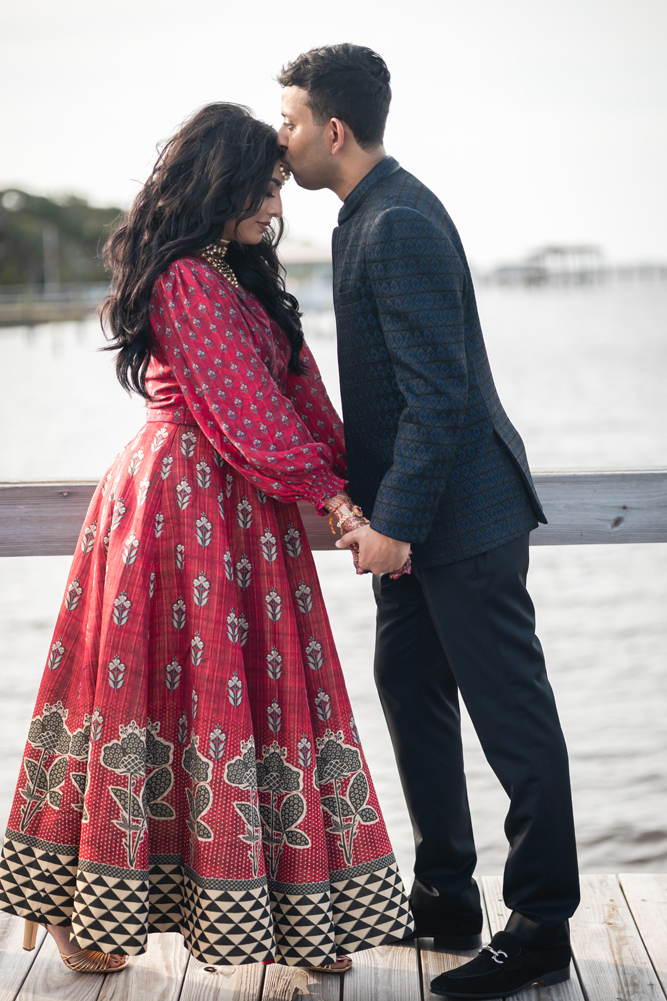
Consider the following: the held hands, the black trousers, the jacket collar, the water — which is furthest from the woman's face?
the water

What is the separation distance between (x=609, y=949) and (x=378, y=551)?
3.04ft

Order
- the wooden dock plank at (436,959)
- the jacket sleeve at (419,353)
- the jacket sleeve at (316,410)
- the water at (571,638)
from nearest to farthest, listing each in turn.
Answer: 1. the jacket sleeve at (419,353)
2. the wooden dock plank at (436,959)
3. the jacket sleeve at (316,410)
4. the water at (571,638)

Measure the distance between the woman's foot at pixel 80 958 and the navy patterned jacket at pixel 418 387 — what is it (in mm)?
→ 954

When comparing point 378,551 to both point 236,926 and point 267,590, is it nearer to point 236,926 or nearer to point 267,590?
point 267,590

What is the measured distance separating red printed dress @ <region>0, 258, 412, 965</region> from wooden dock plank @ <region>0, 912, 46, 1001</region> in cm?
17

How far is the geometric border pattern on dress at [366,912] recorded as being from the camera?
1736mm

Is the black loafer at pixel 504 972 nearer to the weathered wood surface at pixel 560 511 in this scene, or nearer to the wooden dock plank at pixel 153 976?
the wooden dock plank at pixel 153 976

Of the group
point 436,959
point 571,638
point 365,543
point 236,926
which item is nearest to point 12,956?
point 236,926

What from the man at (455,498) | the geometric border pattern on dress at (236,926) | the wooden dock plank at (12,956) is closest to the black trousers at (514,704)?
the man at (455,498)

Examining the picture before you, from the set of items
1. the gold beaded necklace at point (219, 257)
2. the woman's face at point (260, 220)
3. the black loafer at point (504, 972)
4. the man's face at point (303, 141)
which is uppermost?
the man's face at point (303, 141)

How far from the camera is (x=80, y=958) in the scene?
184 cm

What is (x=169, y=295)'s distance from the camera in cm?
168

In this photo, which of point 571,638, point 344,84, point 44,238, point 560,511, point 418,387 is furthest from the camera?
point 44,238

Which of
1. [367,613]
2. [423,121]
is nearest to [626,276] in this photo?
[423,121]
